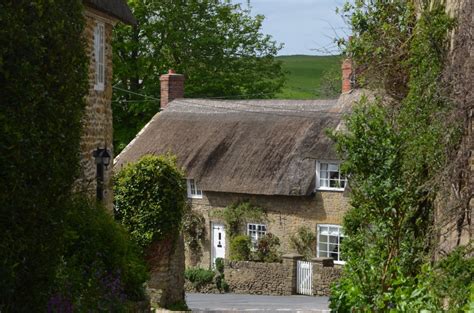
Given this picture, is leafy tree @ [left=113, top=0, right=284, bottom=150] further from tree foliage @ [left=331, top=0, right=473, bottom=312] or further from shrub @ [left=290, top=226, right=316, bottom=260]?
tree foliage @ [left=331, top=0, right=473, bottom=312]

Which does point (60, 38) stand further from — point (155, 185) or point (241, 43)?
point (241, 43)

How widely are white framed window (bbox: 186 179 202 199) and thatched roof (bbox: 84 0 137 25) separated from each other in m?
17.1

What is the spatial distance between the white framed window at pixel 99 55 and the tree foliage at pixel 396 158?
466cm

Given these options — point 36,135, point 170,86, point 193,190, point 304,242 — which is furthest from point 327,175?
point 36,135

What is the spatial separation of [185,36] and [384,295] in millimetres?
30302

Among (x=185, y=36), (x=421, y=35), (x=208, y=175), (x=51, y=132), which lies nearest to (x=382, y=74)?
(x=421, y=35)

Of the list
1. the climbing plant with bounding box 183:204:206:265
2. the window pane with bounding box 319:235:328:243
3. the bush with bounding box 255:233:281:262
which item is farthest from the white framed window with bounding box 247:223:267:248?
the window pane with bounding box 319:235:328:243

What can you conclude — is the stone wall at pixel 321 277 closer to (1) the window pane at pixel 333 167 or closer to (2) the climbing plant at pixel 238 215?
(1) the window pane at pixel 333 167

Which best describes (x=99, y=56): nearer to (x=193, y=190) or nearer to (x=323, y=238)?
(x=323, y=238)

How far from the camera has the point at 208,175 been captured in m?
32.8

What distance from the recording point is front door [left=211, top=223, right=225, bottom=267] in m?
32.9

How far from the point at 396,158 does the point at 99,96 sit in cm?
600

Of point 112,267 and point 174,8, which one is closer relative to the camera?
point 112,267

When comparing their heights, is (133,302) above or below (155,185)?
below
